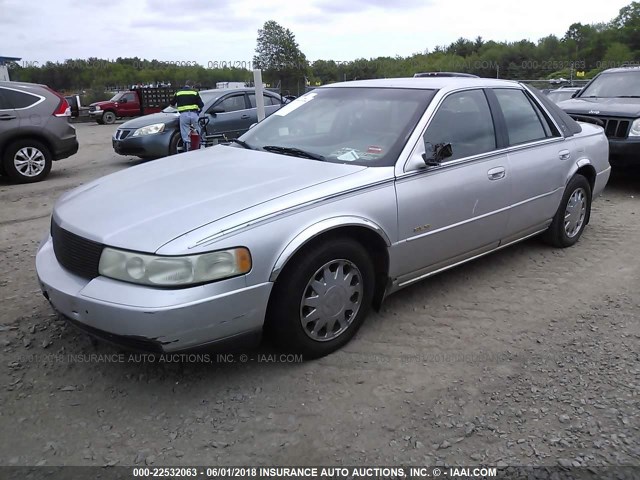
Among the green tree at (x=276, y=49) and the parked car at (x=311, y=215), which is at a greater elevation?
the green tree at (x=276, y=49)

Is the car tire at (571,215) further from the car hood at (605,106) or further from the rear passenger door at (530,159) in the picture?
the car hood at (605,106)

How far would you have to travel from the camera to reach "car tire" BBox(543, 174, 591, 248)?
483cm

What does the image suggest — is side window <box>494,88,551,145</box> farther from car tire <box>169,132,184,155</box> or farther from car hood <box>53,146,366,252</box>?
car tire <box>169,132,184,155</box>

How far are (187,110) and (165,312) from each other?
25.6 feet

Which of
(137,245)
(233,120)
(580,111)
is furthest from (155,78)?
(137,245)

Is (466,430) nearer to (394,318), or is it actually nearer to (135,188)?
(394,318)

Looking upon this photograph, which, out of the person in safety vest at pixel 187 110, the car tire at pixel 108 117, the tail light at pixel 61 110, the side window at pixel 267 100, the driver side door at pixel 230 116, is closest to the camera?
the tail light at pixel 61 110

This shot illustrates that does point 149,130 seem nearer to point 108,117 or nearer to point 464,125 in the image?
point 464,125

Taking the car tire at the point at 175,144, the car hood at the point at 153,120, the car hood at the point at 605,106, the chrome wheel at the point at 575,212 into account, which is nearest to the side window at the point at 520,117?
the chrome wheel at the point at 575,212

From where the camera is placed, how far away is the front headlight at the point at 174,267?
2.56m

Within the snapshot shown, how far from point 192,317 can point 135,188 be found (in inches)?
45.0

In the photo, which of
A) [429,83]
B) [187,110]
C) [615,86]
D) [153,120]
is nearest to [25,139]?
[153,120]

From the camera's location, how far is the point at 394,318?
3.72m

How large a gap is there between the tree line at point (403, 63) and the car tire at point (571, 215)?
1615 inches
